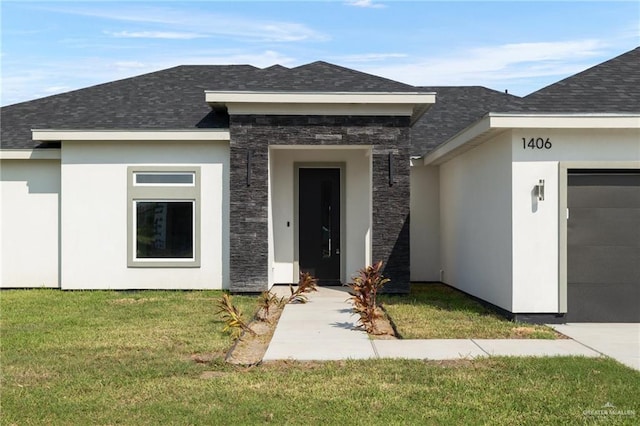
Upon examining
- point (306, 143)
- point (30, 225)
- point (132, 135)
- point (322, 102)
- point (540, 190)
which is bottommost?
point (30, 225)

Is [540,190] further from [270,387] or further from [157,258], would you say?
[157,258]

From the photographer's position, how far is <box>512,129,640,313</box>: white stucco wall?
9.98m

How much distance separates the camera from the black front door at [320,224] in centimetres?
1527

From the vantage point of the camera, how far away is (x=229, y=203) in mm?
13781

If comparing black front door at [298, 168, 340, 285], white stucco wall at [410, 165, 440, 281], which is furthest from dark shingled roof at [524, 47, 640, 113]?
black front door at [298, 168, 340, 285]

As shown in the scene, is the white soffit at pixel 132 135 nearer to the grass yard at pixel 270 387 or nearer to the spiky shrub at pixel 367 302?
the spiky shrub at pixel 367 302

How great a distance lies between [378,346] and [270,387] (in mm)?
2367

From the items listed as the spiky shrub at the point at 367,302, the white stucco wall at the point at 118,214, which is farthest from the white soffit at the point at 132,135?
the spiky shrub at the point at 367,302

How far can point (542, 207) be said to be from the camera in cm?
1002

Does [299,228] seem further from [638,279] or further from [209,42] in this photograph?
[638,279]

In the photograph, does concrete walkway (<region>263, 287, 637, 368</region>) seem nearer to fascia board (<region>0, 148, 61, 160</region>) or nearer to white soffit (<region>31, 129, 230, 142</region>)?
white soffit (<region>31, 129, 230, 142</region>)

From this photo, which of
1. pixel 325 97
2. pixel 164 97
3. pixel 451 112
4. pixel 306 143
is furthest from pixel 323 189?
pixel 451 112

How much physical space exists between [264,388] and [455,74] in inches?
946

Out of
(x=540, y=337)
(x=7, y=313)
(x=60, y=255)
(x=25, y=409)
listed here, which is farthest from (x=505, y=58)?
(x=25, y=409)
